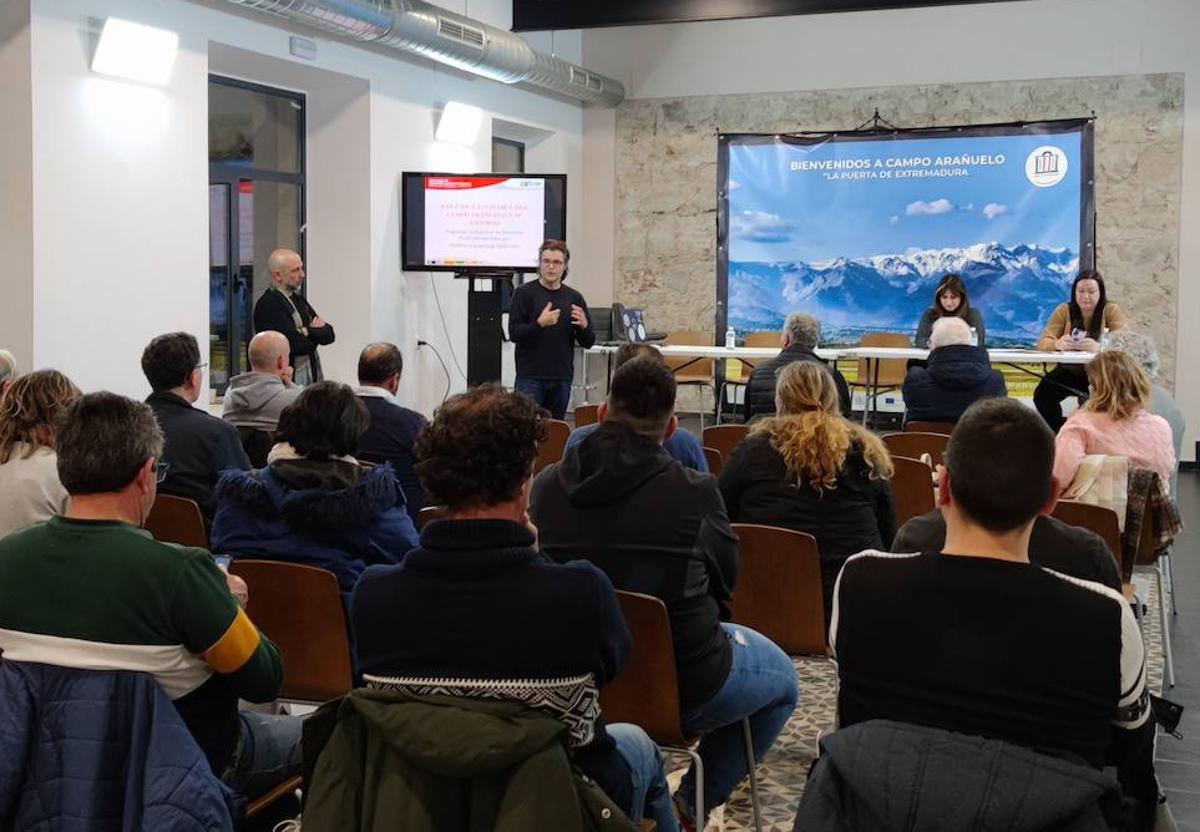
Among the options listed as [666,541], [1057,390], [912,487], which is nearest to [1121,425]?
[912,487]

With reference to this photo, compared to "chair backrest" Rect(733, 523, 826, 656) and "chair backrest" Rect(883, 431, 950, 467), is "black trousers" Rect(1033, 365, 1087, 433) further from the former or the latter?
"chair backrest" Rect(733, 523, 826, 656)

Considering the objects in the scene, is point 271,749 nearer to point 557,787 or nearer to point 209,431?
point 557,787

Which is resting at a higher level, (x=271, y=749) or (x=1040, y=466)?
(x=1040, y=466)

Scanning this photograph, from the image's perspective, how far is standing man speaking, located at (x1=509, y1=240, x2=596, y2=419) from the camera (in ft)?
26.1

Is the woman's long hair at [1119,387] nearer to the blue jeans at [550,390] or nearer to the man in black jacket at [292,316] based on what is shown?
the blue jeans at [550,390]

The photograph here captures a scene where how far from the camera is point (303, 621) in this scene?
301 centimetres

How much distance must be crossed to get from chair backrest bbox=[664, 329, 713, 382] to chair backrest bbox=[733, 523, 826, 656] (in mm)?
6712

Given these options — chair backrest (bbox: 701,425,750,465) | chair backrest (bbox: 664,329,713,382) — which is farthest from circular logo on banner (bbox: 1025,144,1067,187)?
chair backrest (bbox: 701,425,750,465)

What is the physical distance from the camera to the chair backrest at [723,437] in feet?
19.7

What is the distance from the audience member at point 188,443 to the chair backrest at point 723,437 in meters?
2.43

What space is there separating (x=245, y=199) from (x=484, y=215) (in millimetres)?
1768

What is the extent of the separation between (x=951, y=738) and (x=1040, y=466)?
43 centimetres

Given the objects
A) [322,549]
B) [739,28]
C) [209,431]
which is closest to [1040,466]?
[322,549]

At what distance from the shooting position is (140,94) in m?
7.47
